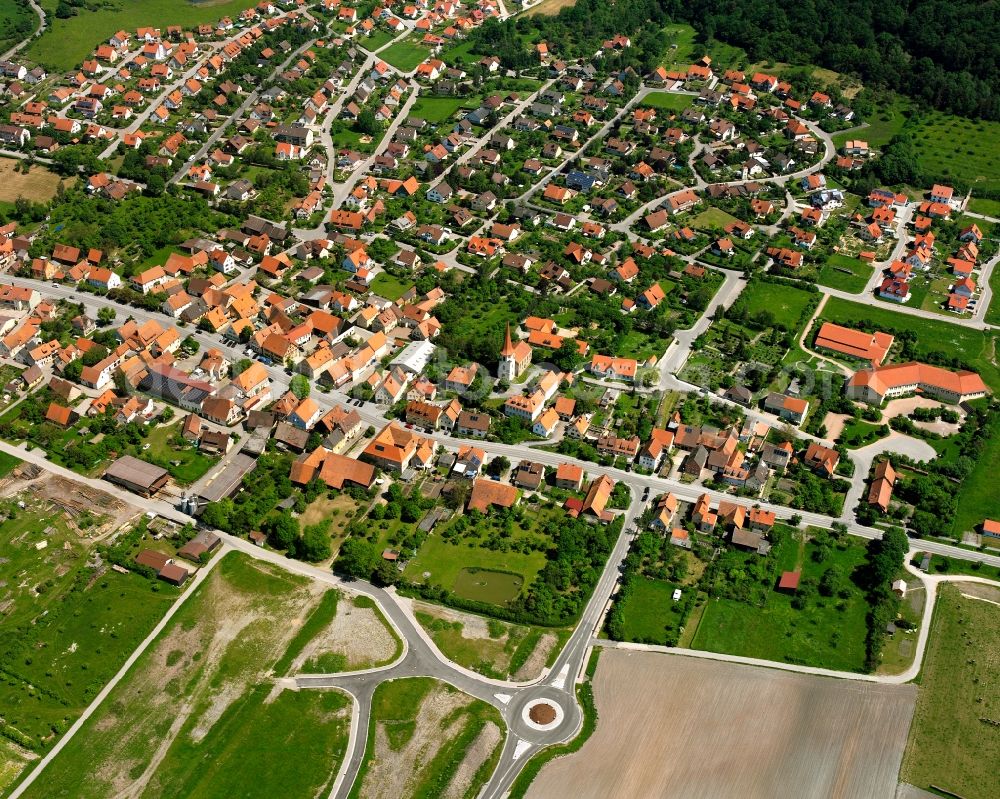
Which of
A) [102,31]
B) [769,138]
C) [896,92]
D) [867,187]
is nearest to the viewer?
[867,187]

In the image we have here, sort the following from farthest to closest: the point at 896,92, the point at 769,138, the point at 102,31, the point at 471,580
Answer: the point at 102,31 < the point at 896,92 < the point at 769,138 < the point at 471,580

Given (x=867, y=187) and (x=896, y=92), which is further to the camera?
(x=896, y=92)

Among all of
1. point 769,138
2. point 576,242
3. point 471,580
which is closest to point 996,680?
point 471,580

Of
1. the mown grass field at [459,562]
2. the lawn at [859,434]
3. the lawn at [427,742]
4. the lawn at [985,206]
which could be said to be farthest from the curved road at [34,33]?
the lawn at [985,206]

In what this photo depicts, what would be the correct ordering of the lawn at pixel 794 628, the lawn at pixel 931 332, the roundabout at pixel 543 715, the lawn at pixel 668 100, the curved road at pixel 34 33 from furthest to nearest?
the curved road at pixel 34 33
the lawn at pixel 668 100
the lawn at pixel 931 332
the lawn at pixel 794 628
the roundabout at pixel 543 715

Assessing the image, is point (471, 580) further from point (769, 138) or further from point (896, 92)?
point (896, 92)

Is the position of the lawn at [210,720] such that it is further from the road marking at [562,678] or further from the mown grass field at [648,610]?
the mown grass field at [648,610]
